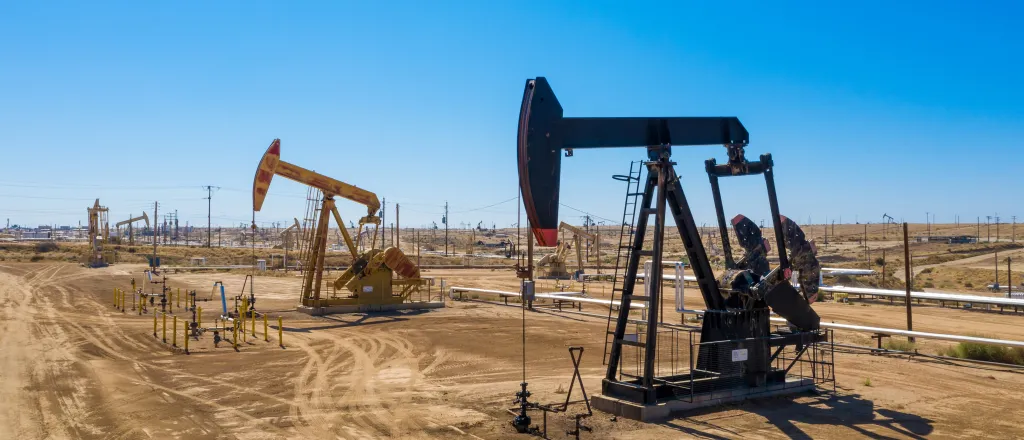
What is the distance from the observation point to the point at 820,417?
409 inches

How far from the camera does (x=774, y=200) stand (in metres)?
11.8

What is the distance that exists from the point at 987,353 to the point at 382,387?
41.3ft

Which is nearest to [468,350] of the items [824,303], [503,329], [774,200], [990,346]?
[503,329]

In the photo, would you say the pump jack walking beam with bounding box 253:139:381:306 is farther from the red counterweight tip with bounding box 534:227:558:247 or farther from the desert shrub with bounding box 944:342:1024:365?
the desert shrub with bounding box 944:342:1024:365

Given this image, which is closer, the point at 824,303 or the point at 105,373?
the point at 105,373

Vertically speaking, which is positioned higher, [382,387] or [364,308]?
[364,308]

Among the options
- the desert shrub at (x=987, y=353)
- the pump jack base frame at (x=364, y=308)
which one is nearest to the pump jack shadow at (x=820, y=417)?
the desert shrub at (x=987, y=353)

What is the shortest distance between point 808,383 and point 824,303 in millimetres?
20639

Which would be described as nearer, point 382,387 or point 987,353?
point 382,387

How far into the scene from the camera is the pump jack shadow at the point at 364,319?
70.3 feet

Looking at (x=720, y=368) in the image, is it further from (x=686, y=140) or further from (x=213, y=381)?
(x=213, y=381)

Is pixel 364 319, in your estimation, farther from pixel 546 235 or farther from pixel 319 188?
pixel 546 235

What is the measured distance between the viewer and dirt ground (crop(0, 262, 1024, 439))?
970 cm

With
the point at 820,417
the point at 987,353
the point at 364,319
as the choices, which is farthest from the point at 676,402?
the point at 364,319
